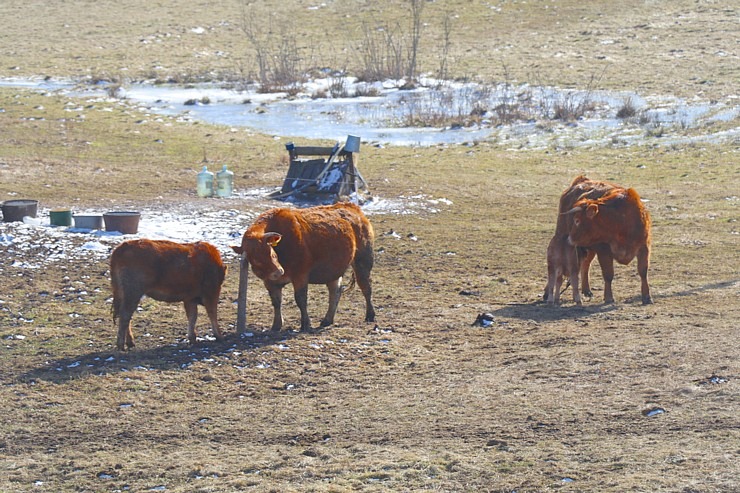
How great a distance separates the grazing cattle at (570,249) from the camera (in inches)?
556

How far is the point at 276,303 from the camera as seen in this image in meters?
12.4

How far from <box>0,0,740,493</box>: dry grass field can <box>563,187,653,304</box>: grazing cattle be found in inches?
19.4

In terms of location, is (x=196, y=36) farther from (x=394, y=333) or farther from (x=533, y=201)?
(x=394, y=333)

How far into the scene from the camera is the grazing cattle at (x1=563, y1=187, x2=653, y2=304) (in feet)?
45.9

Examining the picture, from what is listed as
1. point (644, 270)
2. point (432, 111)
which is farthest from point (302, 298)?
point (432, 111)

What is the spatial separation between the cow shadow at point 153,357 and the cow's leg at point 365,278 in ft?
3.56

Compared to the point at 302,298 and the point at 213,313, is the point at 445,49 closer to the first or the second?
the point at 302,298

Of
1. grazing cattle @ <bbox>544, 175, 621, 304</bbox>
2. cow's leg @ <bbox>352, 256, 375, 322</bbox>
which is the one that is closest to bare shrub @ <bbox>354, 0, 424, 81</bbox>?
grazing cattle @ <bbox>544, 175, 621, 304</bbox>

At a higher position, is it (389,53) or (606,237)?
(389,53)

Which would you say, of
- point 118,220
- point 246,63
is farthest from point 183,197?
point 246,63

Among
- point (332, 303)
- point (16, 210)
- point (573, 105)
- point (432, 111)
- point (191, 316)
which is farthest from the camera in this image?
point (432, 111)

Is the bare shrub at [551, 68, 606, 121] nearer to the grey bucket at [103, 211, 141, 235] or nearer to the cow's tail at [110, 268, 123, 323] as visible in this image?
the grey bucket at [103, 211, 141, 235]

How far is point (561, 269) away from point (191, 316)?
5180 mm

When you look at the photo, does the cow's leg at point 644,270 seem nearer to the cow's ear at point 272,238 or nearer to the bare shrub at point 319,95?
the cow's ear at point 272,238
